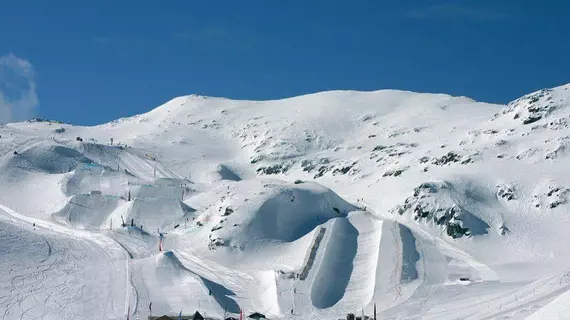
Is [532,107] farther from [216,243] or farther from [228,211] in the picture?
[216,243]

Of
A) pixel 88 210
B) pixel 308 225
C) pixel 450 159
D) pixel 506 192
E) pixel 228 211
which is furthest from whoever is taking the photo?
pixel 450 159

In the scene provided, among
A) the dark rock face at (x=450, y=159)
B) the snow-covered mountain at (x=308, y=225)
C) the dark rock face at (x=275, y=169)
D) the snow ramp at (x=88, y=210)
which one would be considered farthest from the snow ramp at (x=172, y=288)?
the dark rock face at (x=275, y=169)

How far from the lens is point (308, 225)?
7500 centimetres

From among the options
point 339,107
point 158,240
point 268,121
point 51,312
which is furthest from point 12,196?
point 339,107

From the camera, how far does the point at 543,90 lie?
351 ft

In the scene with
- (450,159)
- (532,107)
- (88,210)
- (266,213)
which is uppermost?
(532,107)

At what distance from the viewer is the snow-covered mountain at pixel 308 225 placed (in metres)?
56.2

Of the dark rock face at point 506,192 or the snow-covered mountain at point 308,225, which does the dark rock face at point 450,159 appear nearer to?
the snow-covered mountain at point 308,225

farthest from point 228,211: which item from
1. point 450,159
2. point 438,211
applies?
point 450,159

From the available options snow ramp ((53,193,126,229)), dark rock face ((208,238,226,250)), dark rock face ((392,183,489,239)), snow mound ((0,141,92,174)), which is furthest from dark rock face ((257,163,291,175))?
dark rock face ((208,238,226,250))

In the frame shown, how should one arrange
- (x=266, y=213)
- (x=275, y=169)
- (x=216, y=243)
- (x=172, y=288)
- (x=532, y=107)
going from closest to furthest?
1. (x=172, y=288)
2. (x=216, y=243)
3. (x=266, y=213)
4. (x=532, y=107)
5. (x=275, y=169)

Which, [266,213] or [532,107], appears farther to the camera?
[532,107]

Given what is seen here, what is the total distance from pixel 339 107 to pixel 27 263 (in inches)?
3794

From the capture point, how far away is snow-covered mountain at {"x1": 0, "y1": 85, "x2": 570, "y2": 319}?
56156mm
